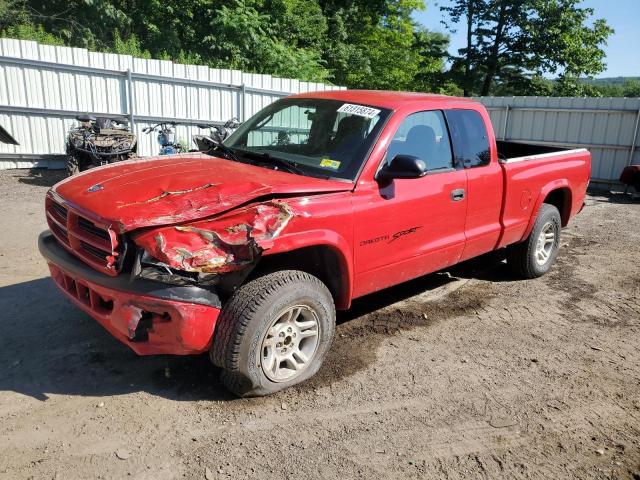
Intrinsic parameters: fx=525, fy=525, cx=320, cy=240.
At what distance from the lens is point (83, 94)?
36.4 ft

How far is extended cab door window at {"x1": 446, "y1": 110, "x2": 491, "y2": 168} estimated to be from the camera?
4719 millimetres

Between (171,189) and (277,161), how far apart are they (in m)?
0.98

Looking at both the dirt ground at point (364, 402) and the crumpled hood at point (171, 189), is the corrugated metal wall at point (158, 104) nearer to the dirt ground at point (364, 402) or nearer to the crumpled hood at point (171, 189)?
the dirt ground at point (364, 402)

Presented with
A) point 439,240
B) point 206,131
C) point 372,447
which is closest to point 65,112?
point 206,131

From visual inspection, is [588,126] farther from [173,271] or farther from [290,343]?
[173,271]

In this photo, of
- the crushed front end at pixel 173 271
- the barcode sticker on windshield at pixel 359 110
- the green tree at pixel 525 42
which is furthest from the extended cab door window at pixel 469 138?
the green tree at pixel 525 42

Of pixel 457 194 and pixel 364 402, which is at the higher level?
pixel 457 194

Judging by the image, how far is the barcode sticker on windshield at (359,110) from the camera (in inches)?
164

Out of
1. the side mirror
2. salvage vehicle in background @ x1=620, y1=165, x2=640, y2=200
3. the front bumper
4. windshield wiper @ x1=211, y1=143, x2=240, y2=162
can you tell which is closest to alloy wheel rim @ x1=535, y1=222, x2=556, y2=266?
the side mirror

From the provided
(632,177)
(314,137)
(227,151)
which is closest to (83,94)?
(227,151)

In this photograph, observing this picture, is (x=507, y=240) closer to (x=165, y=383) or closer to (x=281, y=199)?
(x=281, y=199)

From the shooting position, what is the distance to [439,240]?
448 cm

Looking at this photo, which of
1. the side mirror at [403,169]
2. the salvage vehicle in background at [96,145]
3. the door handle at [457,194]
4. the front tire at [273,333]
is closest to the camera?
the front tire at [273,333]

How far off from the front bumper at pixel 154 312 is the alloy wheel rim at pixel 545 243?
425cm
